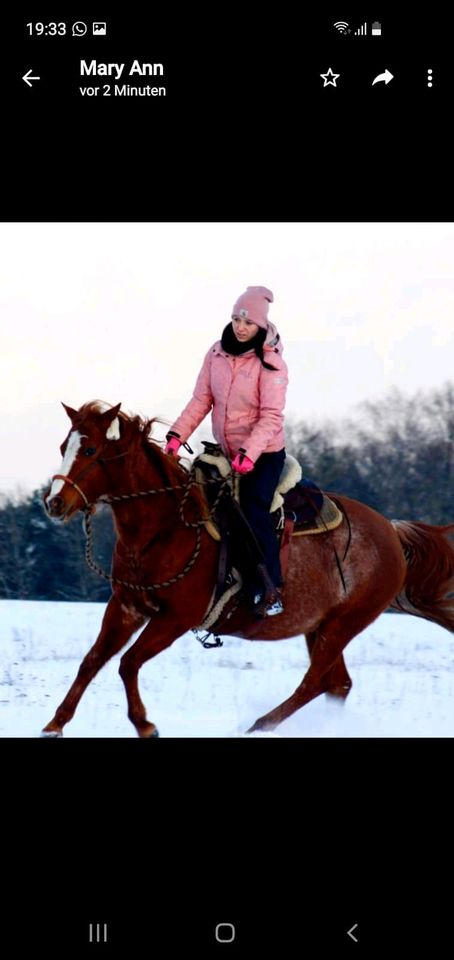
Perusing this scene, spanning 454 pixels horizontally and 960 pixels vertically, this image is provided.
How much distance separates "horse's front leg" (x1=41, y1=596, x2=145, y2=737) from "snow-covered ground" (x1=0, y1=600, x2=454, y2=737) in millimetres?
161

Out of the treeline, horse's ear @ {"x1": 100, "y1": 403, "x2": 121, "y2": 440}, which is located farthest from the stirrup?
the treeline

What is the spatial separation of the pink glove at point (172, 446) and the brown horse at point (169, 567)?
59 millimetres

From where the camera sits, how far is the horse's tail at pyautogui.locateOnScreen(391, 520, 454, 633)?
28.9 feet

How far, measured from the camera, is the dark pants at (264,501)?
23.7ft

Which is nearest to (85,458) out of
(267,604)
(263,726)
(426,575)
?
(267,604)

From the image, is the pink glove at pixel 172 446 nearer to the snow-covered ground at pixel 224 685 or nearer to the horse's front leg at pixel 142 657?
the horse's front leg at pixel 142 657

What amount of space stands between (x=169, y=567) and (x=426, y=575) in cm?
260

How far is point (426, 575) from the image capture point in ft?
29.0

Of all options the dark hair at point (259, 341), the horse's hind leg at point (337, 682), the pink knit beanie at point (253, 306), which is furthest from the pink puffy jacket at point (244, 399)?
the horse's hind leg at point (337, 682)
